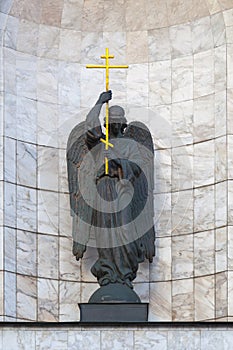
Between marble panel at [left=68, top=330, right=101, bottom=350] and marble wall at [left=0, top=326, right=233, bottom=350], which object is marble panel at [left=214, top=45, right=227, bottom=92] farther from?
marble panel at [left=68, top=330, right=101, bottom=350]

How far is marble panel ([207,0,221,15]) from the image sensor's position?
19.8 m

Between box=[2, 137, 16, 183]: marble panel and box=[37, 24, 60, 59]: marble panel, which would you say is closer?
box=[2, 137, 16, 183]: marble panel

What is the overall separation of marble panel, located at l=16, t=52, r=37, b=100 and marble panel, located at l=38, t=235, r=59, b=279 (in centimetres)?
124

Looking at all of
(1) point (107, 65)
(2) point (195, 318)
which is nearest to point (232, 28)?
(1) point (107, 65)

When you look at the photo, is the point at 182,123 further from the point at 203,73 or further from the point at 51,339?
the point at 51,339

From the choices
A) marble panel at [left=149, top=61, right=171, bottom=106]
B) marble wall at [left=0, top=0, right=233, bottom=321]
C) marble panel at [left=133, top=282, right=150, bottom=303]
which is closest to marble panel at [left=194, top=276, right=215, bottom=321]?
marble wall at [left=0, top=0, right=233, bottom=321]

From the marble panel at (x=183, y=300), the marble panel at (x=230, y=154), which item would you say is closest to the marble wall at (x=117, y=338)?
the marble panel at (x=183, y=300)

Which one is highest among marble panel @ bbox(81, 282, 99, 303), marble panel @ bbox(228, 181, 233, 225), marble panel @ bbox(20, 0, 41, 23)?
marble panel @ bbox(20, 0, 41, 23)

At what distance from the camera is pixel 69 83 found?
798 inches

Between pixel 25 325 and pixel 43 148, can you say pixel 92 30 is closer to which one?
pixel 43 148

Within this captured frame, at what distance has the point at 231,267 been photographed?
19.4 meters

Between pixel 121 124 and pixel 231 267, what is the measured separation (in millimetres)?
1502

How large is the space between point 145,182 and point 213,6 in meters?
1.61

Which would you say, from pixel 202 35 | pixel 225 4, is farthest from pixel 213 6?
pixel 202 35
